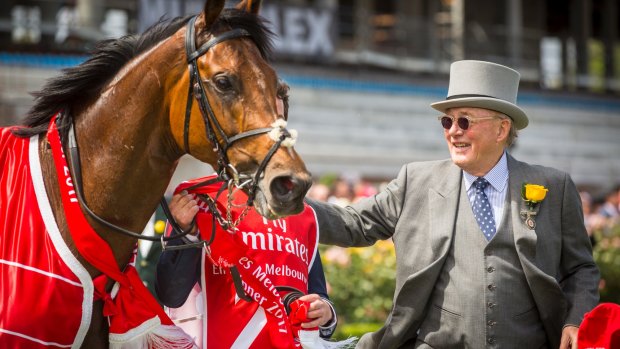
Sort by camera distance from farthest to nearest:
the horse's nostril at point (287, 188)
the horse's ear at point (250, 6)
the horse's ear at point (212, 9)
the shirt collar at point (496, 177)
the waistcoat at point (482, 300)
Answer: the shirt collar at point (496, 177), the waistcoat at point (482, 300), the horse's ear at point (250, 6), the horse's ear at point (212, 9), the horse's nostril at point (287, 188)

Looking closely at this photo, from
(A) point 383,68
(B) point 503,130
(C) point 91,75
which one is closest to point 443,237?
(B) point 503,130

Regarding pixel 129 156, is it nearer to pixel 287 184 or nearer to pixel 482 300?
pixel 287 184

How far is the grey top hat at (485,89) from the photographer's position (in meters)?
4.00

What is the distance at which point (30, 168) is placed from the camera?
11.1 feet

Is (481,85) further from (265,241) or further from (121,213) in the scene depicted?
(121,213)

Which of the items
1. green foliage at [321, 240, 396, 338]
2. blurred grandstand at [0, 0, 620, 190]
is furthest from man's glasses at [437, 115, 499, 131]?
blurred grandstand at [0, 0, 620, 190]

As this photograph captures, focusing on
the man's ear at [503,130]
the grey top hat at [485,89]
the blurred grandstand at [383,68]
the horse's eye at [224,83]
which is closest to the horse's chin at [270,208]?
the horse's eye at [224,83]

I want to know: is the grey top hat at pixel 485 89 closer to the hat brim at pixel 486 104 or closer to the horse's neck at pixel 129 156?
the hat brim at pixel 486 104

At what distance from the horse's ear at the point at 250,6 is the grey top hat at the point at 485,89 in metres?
0.95

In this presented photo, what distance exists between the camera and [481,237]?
394 cm

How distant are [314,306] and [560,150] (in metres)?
16.5

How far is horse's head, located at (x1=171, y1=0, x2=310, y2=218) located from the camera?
10.0 ft

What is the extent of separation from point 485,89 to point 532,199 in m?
0.51

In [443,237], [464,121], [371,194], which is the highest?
[464,121]
